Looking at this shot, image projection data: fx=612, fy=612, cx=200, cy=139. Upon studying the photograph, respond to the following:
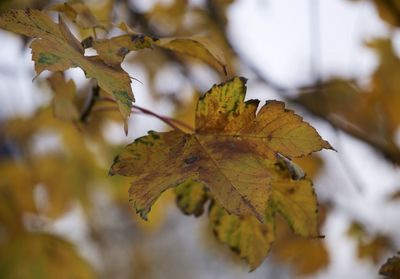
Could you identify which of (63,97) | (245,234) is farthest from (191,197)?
(63,97)

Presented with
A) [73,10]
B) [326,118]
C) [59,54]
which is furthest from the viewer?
[326,118]

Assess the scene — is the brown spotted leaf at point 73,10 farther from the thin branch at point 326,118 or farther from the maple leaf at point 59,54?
the thin branch at point 326,118

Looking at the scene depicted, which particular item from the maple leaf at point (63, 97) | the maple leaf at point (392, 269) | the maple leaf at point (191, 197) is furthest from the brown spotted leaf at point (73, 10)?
the maple leaf at point (392, 269)

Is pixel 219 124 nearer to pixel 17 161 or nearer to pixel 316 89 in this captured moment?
pixel 316 89

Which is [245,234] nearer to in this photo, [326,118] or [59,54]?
[59,54]

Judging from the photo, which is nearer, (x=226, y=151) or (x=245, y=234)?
(x=226, y=151)

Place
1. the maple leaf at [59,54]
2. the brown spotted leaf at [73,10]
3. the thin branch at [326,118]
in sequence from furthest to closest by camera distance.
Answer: the thin branch at [326,118]
the brown spotted leaf at [73,10]
the maple leaf at [59,54]
